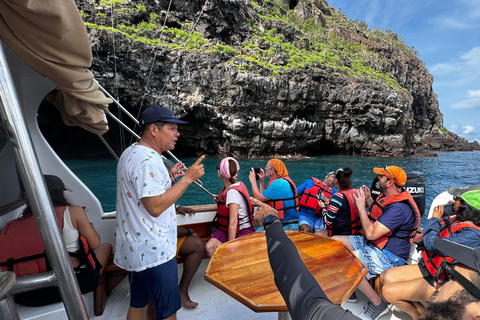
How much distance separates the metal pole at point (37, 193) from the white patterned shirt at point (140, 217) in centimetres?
61

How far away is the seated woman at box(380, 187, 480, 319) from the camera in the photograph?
1.54m

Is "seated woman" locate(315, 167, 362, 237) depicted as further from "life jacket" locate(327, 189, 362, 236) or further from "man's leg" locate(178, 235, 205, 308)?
"man's leg" locate(178, 235, 205, 308)

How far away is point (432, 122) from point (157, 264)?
→ 6066cm

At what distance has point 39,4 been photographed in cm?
65

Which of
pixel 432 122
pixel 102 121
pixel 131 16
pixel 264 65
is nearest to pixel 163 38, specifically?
pixel 131 16

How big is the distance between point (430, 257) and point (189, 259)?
5.96 ft

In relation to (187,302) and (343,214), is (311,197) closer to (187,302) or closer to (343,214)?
(343,214)

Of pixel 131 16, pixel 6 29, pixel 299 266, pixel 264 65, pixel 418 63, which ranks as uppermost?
pixel 418 63

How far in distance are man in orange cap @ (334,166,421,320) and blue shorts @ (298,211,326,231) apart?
0.77 m

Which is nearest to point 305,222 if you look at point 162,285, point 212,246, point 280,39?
point 212,246

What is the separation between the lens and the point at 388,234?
81.7 inches

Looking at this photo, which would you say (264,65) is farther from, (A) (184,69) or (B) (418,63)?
(B) (418,63)

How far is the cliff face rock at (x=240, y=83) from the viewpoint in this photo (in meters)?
18.8

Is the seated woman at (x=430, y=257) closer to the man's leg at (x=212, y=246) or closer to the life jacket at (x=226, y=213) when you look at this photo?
the life jacket at (x=226, y=213)
